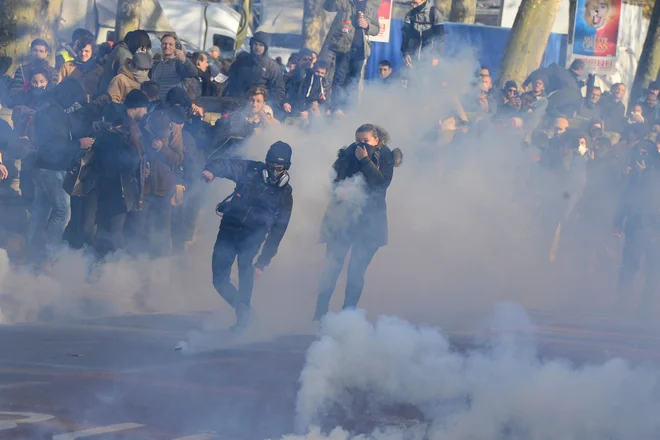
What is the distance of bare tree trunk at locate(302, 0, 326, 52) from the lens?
20.7 metres

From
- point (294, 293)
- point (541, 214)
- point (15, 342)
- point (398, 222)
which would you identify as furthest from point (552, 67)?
point (15, 342)

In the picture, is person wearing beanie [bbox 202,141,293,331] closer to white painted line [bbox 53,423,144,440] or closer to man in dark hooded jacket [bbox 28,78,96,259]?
man in dark hooded jacket [bbox 28,78,96,259]

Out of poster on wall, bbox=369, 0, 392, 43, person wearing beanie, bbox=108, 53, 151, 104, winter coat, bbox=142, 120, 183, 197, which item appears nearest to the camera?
winter coat, bbox=142, 120, 183, 197

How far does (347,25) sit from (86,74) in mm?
3262

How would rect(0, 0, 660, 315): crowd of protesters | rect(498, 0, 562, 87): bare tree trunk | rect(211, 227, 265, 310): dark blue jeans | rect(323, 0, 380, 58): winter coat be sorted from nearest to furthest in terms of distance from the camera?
rect(211, 227, 265, 310): dark blue jeans < rect(0, 0, 660, 315): crowd of protesters < rect(323, 0, 380, 58): winter coat < rect(498, 0, 562, 87): bare tree trunk

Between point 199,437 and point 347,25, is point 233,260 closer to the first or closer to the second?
point 199,437

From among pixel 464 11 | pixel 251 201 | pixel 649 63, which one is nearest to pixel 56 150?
pixel 251 201

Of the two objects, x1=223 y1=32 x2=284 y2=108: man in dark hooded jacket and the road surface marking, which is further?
x1=223 y1=32 x2=284 y2=108: man in dark hooded jacket

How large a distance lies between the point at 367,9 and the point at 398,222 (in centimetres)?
252

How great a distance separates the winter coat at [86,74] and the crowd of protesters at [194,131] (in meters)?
0.02

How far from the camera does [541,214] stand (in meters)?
14.6

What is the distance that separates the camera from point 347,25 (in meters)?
14.1

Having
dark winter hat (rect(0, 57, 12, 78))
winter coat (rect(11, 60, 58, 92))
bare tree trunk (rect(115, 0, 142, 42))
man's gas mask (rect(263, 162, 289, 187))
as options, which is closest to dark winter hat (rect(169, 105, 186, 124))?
winter coat (rect(11, 60, 58, 92))

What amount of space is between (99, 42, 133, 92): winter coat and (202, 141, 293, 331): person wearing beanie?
11.6 feet
